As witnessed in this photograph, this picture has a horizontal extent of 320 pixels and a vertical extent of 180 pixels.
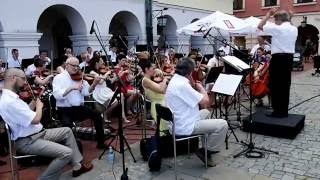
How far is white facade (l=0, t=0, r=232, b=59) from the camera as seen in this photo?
33.1 feet

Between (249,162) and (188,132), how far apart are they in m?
1.15

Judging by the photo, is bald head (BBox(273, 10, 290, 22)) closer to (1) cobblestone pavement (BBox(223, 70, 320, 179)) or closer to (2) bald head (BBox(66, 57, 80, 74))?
(1) cobblestone pavement (BBox(223, 70, 320, 179))

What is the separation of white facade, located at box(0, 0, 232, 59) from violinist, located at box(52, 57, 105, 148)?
5.56 metres

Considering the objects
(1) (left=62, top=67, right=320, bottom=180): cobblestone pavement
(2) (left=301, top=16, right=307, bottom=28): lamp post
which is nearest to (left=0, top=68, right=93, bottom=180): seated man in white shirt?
(1) (left=62, top=67, right=320, bottom=180): cobblestone pavement

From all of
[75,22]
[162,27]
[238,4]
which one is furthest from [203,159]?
[238,4]

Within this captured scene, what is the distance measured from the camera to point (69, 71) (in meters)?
5.39

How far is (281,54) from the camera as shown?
604cm

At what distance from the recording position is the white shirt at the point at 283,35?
19.3ft

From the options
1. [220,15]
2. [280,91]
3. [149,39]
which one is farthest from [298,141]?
[149,39]

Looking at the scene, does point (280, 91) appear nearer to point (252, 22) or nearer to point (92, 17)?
point (252, 22)

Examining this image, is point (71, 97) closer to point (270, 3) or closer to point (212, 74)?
point (212, 74)

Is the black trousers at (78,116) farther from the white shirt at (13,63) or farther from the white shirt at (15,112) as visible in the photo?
the white shirt at (13,63)

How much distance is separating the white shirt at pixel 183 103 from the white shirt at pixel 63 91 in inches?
73.8

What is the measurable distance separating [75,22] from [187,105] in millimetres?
9608
